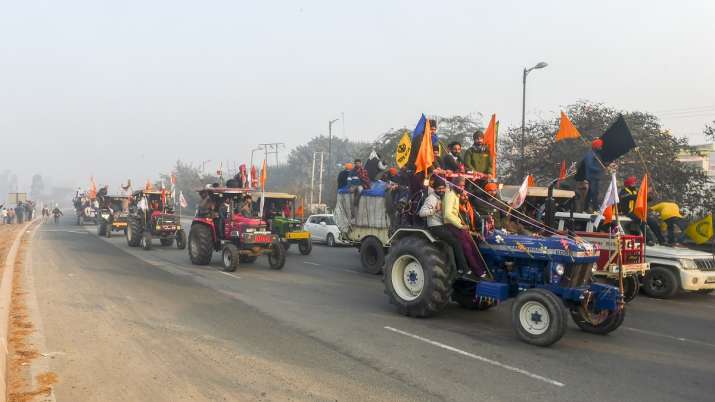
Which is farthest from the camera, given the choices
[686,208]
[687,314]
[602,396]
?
[686,208]

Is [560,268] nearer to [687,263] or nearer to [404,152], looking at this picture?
[404,152]

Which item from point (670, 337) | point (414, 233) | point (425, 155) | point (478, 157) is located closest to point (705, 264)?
point (670, 337)

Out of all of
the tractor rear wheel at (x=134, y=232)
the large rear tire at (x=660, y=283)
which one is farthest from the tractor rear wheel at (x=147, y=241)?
the large rear tire at (x=660, y=283)

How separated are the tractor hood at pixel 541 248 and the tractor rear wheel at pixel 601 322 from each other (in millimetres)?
777

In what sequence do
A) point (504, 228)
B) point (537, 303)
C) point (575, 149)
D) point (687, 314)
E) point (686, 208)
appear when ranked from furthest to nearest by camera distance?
point (575, 149), point (686, 208), point (687, 314), point (504, 228), point (537, 303)

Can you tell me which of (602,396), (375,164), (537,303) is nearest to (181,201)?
(375,164)

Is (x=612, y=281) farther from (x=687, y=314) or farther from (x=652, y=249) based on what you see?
(x=652, y=249)

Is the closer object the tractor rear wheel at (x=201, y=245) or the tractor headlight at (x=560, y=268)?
the tractor headlight at (x=560, y=268)

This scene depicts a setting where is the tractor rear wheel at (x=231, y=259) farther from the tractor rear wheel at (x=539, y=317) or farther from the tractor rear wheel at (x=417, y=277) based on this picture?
the tractor rear wheel at (x=539, y=317)

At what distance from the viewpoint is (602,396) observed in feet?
16.2

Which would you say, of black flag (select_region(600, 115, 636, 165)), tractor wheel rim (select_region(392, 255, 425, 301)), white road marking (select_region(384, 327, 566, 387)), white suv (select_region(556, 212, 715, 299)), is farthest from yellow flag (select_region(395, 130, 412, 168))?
black flag (select_region(600, 115, 636, 165))

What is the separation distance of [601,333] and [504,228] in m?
2.03

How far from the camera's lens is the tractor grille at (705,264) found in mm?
10230

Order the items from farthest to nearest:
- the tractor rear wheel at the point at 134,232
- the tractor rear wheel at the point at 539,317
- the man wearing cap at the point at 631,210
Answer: the tractor rear wheel at the point at 134,232, the man wearing cap at the point at 631,210, the tractor rear wheel at the point at 539,317
